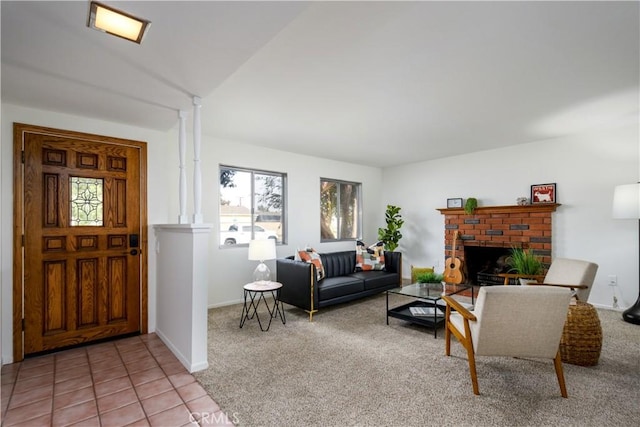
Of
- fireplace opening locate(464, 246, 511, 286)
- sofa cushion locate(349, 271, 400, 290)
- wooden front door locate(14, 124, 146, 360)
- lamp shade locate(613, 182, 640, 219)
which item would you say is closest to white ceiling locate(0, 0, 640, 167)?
wooden front door locate(14, 124, 146, 360)

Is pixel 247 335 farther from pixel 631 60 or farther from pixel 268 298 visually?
pixel 631 60

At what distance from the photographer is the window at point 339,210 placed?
5969mm

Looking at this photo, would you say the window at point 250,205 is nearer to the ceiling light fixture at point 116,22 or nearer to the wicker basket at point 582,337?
the ceiling light fixture at point 116,22

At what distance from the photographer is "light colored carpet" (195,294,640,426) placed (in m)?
1.86

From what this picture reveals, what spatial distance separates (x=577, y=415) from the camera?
1.87 meters

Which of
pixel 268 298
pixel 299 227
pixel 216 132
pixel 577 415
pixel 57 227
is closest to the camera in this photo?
pixel 577 415

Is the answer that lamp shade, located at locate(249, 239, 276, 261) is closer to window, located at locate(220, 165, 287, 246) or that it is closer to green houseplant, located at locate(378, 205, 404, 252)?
window, located at locate(220, 165, 287, 246)

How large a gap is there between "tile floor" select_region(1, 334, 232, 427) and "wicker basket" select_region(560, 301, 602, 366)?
2711 mm

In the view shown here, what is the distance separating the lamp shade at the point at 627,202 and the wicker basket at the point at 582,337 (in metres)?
1.80

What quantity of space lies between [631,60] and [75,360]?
203 inches

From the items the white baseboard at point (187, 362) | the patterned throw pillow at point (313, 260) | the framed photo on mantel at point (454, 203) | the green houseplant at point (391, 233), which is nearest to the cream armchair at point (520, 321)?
the white baseboard at point (187, 362)

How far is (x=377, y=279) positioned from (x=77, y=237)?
3676mm

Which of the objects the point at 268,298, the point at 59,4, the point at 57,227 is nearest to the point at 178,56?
the point at 59,4

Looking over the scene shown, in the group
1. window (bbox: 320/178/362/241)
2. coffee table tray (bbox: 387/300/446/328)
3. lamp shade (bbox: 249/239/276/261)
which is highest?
window (bbox: 320/178/362/241)
